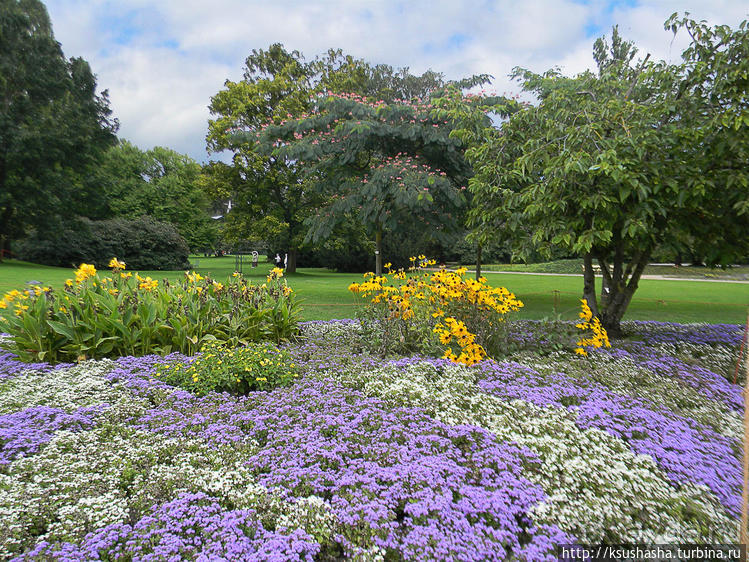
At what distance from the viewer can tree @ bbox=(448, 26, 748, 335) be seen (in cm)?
417

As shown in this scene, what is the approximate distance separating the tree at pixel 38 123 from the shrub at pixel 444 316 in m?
23.9

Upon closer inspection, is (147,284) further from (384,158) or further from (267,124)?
(267,124)

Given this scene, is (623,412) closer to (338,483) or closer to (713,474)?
(713,474)

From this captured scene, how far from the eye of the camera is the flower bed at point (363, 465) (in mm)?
1674

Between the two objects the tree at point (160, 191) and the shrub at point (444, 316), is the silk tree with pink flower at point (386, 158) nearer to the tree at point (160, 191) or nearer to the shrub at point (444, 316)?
the shrub at point (444, 316)

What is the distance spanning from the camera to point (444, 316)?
4.38 meters

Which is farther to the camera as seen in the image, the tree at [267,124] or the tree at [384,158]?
the tree at [267,124]

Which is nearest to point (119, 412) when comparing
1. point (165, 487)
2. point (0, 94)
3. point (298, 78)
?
point (165, 487)

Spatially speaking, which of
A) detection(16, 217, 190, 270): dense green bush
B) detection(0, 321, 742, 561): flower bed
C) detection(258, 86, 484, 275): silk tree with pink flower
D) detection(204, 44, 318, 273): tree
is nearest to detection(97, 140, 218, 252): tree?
detection(16, 217, 190, 270): dense green bush

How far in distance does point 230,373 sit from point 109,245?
2479cm

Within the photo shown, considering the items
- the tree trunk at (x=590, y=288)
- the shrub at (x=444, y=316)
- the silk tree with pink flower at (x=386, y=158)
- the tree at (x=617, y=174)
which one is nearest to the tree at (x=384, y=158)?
the silk tree with pink flower at (x=386, y=158)

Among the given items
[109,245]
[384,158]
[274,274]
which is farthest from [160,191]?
[274,274]

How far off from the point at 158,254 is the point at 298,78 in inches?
517

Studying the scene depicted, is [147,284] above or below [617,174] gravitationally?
below
